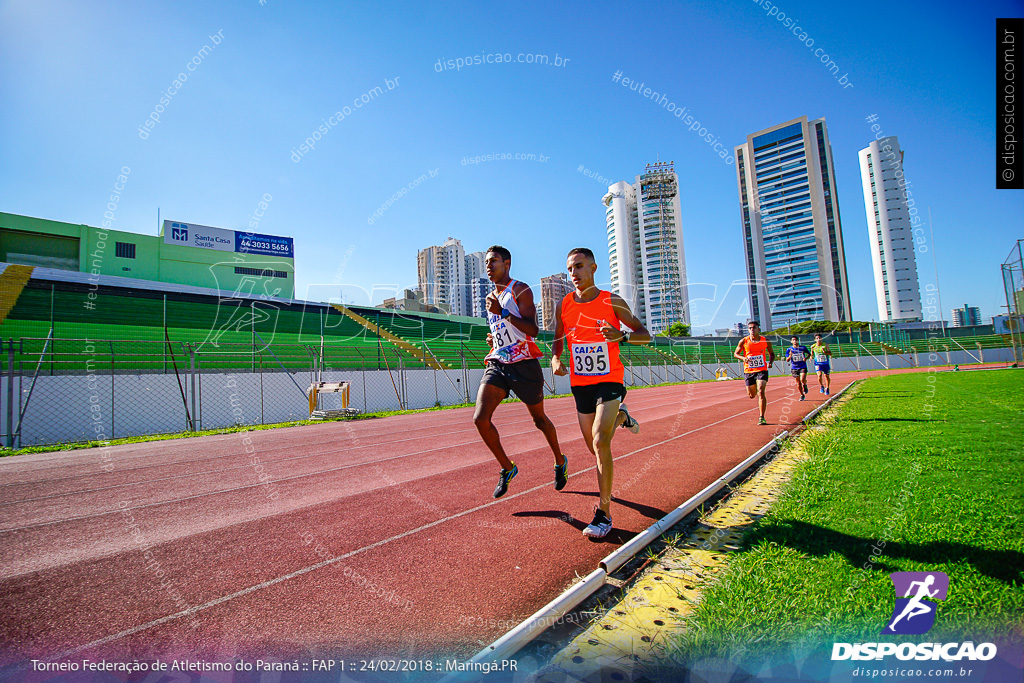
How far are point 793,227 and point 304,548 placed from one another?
395ft

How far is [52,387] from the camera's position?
12.3 m

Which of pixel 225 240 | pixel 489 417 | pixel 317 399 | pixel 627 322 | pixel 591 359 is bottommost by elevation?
pixel 317 399

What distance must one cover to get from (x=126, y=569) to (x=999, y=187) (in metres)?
11.1

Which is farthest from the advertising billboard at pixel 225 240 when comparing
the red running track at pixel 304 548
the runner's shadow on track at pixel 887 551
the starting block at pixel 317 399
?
the runner's shadow on track at pixel 887 551

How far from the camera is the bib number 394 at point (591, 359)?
350 centimetres

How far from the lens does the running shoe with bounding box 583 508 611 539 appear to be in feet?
10.4

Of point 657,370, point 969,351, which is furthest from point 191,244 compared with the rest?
point 969,351

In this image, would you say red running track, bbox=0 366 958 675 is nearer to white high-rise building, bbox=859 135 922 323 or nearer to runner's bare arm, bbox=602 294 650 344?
runner's bare arm, bbox=602 294 650 344

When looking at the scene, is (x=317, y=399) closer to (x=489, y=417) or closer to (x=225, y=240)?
(x=489, y=417)

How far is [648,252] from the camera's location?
112 m

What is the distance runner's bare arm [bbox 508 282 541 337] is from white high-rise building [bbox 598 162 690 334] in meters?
94.1

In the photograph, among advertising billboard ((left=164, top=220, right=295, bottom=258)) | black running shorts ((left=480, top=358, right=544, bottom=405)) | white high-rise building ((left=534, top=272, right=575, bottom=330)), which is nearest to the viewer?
black running shorts ((left=480, top=358, right=544, bottom=405))

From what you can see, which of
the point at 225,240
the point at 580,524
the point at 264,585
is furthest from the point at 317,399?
the point at 225,240

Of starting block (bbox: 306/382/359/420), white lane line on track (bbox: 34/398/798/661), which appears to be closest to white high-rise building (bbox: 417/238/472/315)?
starting block (bbox: 306/382/359/420)
